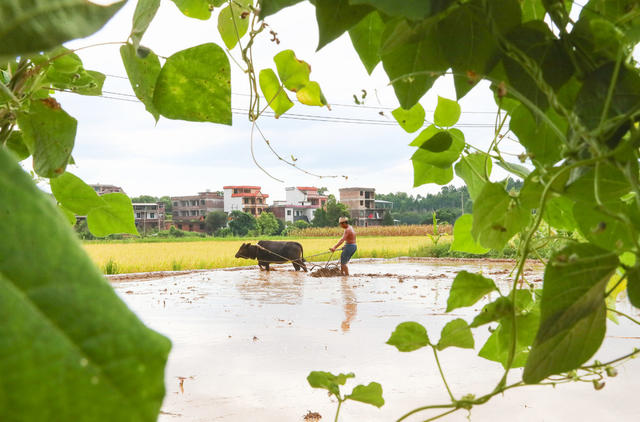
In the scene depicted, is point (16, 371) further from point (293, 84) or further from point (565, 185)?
point (293, 84)

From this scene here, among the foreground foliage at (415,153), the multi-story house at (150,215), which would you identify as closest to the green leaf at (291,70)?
the foreground foliage at (415,153)

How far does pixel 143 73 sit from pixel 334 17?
179 millimetres

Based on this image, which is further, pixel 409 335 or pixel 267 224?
pixel 267 224

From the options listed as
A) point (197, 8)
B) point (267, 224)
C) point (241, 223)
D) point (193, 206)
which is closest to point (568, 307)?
point (197, 8)

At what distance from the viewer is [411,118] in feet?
1.48

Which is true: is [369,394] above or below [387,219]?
below

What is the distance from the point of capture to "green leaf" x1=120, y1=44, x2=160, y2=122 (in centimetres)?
33

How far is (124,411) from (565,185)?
251 millimetres

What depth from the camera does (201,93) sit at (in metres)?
0.33

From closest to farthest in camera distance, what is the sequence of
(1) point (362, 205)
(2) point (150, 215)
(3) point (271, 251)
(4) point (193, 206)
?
1. (3) point (271, 251)
2. (1) point (362, 205)
3. (2) point (150, 215)
4. (4) point (193, 206)

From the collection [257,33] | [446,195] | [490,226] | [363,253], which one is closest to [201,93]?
[257,33]

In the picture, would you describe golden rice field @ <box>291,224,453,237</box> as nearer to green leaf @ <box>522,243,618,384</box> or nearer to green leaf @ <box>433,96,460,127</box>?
green leaf @ <box>433,96,460,127</box>

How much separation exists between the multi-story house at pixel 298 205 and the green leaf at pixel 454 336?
40341 mm

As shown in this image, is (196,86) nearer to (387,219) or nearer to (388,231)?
(388,231)
